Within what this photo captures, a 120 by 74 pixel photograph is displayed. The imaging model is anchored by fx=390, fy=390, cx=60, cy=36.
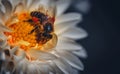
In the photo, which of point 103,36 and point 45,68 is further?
point 103,36

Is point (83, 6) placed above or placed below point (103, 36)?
above

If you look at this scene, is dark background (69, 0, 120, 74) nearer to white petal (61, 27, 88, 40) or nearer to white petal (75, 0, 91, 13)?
white petal (75, 0, 91, 13)

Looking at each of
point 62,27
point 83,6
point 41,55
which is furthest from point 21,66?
point 83,6

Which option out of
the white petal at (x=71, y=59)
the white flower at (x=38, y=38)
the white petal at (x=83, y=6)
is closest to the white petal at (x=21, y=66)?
the white flower at (x=38, y=38)

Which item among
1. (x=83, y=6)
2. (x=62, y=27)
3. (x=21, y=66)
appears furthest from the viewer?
(x=83, y=6)

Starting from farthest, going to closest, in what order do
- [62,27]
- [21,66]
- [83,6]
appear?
[83,6]
[62,27]
[21,66]

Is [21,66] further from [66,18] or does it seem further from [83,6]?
[83,6]

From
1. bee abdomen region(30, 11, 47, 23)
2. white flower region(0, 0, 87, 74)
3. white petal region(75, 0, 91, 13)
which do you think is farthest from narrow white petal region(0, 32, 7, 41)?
white petal region(75, 0, 91, 13)

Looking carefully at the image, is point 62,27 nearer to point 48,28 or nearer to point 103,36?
point 48,28
